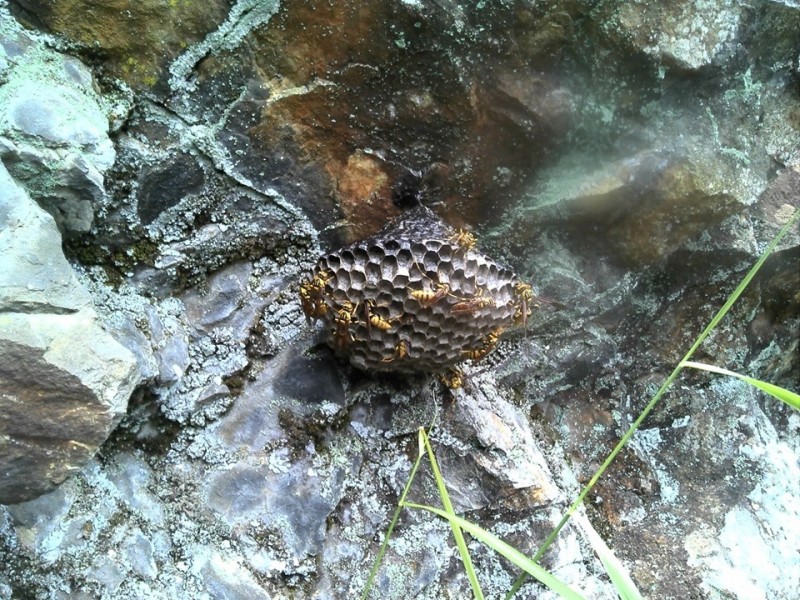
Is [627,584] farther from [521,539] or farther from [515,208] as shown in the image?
[515,208]

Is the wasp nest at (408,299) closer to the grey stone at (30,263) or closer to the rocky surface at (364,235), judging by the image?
the rocky surface at (364,235)

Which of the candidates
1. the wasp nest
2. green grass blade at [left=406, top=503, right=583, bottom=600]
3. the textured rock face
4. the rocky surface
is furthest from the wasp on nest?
green grass blade at [left=406, top=503, right=583, bottom=600]

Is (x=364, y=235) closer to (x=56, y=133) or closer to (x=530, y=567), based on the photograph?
(x=56, y=133)

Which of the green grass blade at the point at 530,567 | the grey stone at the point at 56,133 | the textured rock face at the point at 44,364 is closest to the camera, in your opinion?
the green grass blade at the point at 530,567

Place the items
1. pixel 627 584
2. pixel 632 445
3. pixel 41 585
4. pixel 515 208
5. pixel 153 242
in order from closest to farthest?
pixel 627 584 → pixel 41 585 → pixel 153 242 → pixel 515 208 → pixel 632 445

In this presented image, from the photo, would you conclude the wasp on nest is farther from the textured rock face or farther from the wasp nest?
the textured rock face

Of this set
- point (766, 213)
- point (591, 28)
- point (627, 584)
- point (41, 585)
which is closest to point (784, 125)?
point (766, 213)

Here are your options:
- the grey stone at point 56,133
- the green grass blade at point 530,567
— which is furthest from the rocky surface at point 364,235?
the green grass blade at point 530,567
